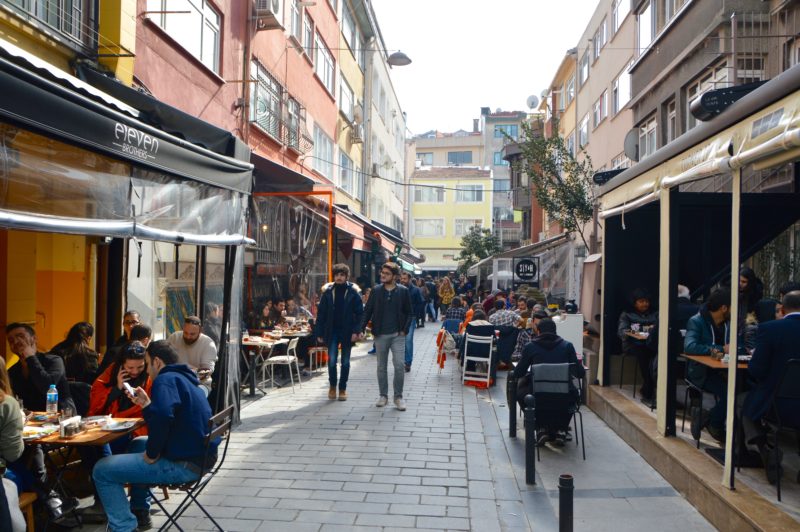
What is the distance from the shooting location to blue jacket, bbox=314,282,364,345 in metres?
9.77

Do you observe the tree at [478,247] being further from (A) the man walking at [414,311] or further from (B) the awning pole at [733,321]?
(B) the awning pole at [733,321]

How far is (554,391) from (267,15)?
1081 cm

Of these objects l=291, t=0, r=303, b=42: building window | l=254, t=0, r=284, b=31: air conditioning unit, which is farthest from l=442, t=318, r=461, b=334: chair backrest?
l=291, t=0, r=303, b=42: building window

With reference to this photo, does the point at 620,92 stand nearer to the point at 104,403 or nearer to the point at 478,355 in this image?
the point at 478,355

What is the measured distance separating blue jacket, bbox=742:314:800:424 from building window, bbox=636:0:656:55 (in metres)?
13.4

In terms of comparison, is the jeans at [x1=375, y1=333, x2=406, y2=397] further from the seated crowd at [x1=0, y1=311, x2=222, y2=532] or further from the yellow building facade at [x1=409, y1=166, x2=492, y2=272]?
the yellow building facade at [x1=409, y1=166, x2=492, y2=272]

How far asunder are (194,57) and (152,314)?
4495mm

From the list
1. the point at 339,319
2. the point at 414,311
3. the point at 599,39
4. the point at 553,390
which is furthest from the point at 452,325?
the point at 599,39

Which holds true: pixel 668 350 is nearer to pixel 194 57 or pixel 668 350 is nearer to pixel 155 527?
pixel 155 527

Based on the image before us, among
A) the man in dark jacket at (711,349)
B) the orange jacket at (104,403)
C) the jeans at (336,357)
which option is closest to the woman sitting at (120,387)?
the orange jacket at (104,403)

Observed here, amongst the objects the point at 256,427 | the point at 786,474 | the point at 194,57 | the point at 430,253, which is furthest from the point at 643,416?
the point at 430,253

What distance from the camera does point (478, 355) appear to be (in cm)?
1166

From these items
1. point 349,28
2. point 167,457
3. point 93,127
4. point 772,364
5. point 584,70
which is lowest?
point 167,457

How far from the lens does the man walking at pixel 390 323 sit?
9.28 meters
